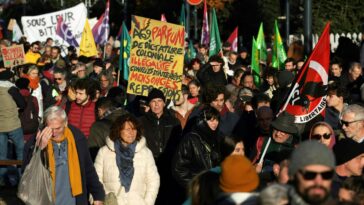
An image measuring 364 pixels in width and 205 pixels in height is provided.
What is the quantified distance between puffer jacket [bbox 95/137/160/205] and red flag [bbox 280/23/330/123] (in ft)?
4.39

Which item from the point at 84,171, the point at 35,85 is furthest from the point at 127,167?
the point at 35,85

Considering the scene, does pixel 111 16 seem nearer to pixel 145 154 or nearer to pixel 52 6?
pixel 52 6

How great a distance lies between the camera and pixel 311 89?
10.1m

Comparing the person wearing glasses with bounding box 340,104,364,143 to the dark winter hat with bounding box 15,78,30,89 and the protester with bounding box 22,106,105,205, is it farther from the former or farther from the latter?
the dark winter hat with bounding box 15,78,30,89

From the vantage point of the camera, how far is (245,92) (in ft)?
44.5

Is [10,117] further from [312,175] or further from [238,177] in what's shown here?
[312,175]

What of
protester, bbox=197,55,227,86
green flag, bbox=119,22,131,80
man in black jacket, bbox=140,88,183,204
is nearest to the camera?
man in black jacket, bbox=140,88,183,204

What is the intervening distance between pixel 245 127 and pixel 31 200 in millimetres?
3309

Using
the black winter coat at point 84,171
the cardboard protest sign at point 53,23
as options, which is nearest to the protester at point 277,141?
the black winter coat at point 84,171

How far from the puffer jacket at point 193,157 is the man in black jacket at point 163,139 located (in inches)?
66.4

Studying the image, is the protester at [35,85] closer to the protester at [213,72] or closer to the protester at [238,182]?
the protester at [213,72]

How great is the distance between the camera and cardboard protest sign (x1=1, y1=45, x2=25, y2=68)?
20562 millimetres

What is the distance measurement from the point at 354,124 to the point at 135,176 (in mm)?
1927

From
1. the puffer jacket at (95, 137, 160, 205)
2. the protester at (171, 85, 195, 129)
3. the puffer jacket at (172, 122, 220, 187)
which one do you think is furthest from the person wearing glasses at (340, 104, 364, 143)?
the protester at (171, 85, 195, 129)
